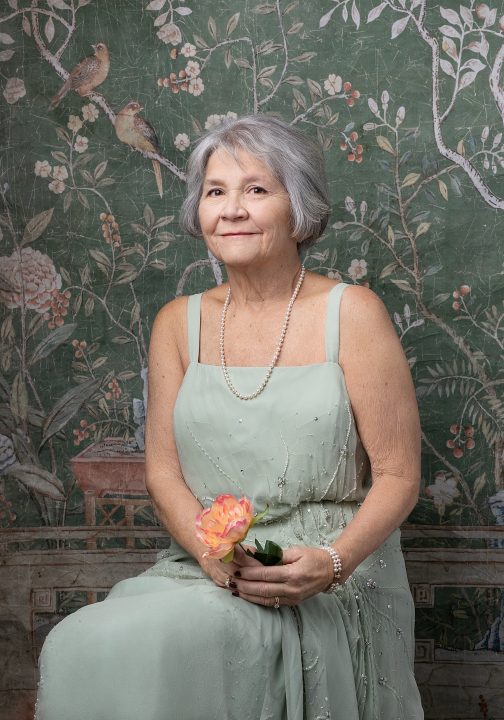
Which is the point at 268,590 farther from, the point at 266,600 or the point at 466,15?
the point at 466,15

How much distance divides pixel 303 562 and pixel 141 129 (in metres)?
1.38

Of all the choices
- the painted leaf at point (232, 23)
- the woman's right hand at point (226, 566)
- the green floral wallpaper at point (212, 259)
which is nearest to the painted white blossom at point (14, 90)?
the green floral wallpaper at point (212, 259)

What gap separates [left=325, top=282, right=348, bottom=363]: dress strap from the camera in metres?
2.37

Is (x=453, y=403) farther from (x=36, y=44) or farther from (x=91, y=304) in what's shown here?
(x=36, y=44)

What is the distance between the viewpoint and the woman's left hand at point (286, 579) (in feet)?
6.80

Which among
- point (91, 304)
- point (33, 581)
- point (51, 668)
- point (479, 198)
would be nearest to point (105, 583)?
point (33, 581)

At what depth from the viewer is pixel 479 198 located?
299 cm

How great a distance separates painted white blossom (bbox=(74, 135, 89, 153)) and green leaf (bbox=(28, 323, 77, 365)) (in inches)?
17.9

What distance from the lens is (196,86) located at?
3029 millimetres

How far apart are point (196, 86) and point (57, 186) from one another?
1.41 feet

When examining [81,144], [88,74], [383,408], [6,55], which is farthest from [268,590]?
[6,55]

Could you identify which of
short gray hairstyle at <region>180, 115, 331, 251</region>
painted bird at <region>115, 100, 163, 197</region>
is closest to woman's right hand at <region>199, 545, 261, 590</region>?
short gray hairstyle at <region>180, 115, 331, 251</region>

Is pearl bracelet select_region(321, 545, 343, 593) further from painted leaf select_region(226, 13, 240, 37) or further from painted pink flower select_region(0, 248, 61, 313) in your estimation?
painted leaf select_region(226, 13, 240, 37)

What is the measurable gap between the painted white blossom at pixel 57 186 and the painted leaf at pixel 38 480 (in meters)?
0.71
